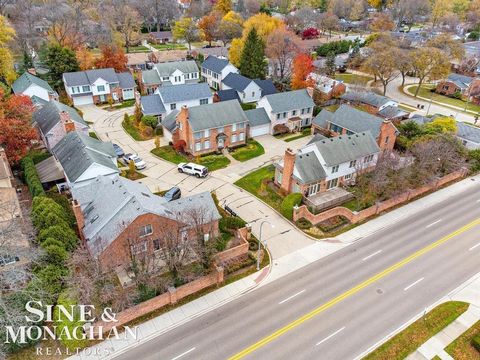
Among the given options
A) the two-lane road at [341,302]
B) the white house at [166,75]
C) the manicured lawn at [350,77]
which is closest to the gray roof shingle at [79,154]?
the two-lane road at [341,302]

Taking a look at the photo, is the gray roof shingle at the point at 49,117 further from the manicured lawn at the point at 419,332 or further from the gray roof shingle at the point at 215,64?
the manicured lawn at the point at 419,332

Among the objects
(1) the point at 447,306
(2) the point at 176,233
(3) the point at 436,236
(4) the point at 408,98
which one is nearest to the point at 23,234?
(2) the point at 176,233

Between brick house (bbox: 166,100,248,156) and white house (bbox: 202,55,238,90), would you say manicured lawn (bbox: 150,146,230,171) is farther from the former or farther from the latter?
white house (bbox: 202,55,238,90)

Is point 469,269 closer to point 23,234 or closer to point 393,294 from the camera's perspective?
point 393,294

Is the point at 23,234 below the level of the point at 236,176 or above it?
above

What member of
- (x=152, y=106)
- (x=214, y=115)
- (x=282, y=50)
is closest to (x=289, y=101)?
(x=214, y=115)

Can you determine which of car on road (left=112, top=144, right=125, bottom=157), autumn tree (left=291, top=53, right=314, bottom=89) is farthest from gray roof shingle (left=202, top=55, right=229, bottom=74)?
car on road (left=112, top=144, right=125, bottom=157)
